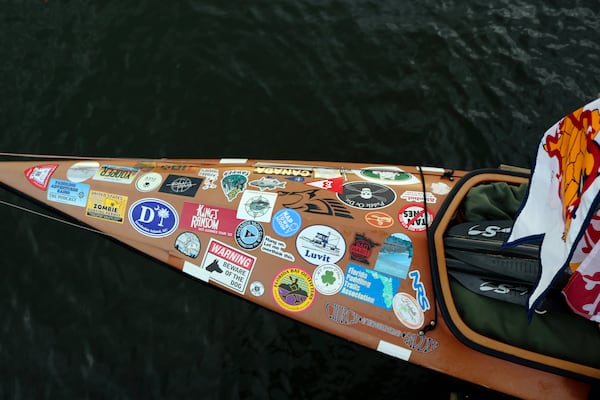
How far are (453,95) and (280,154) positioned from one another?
2.13 m

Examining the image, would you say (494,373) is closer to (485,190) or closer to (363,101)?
(485,190)

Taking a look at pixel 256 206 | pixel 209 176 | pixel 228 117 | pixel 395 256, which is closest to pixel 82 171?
pixel 209 176

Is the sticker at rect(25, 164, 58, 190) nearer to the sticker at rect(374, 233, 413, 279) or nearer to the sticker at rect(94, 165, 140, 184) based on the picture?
the sticker at rect(94, 165, 140, 184)

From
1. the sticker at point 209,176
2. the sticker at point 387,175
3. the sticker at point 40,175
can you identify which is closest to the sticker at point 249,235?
the sticker at point 209,176

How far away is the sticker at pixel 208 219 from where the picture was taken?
4496 mm

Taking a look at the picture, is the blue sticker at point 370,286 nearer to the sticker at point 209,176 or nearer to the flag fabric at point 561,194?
the flag fabric at point 561,194

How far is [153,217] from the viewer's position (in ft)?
15.2

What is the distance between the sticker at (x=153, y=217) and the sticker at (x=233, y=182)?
0.47 meters

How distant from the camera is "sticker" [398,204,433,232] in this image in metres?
4.23

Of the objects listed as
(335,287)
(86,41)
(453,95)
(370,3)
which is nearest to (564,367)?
(335,287)

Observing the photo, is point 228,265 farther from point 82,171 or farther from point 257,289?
point 82,171

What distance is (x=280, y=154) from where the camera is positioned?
6.16 metres

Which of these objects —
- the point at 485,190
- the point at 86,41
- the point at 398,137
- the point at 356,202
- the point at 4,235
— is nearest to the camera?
the point at 485,190

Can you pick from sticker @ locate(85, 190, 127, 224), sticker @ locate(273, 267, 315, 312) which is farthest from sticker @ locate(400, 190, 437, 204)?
sticker @ locate(85, 190, 127, 224)
